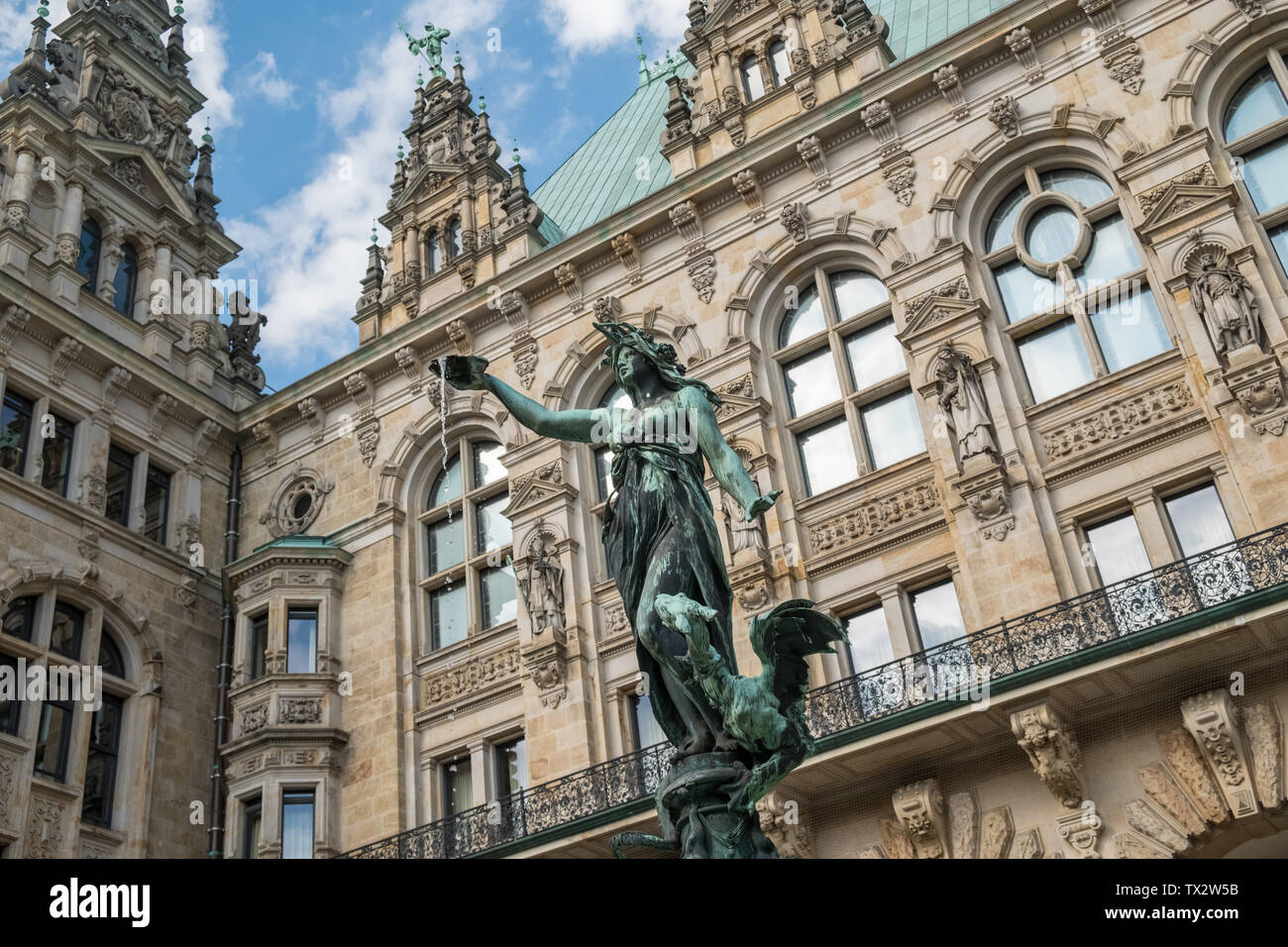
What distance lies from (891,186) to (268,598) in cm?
1260

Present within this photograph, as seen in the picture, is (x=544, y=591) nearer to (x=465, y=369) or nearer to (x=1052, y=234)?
(x=1052, y=234)

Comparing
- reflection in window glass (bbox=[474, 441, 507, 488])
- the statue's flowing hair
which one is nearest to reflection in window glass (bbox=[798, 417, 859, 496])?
reflection in window glass (bbox=[474, 441, 507, 488])

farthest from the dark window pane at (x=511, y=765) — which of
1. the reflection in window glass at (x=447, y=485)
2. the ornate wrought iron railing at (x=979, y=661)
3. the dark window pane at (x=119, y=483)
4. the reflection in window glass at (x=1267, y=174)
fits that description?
the reflection in window glass at (x=1267, y=174)

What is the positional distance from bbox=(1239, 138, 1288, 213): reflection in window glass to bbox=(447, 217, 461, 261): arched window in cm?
1418

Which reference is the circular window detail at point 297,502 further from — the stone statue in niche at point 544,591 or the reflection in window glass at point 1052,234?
the reflection in window glass at point 1052,234

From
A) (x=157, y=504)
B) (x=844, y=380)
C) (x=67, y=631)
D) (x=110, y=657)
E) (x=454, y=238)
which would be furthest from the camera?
(x=454, y=238)

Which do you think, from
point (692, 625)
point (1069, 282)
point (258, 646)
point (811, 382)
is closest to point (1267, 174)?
point (1069, 282)

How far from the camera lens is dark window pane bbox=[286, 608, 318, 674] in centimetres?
2250

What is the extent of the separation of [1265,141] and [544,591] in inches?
472

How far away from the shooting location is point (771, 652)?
19.2ft

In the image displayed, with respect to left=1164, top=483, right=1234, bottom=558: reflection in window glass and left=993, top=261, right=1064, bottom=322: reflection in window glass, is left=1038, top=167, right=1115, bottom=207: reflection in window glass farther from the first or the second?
left=1164, top=483, right=1234, bottom=558: reflection in window glass

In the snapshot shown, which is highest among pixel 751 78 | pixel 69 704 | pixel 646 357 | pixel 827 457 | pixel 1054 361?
pixel 751 78

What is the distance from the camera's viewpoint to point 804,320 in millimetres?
20875
